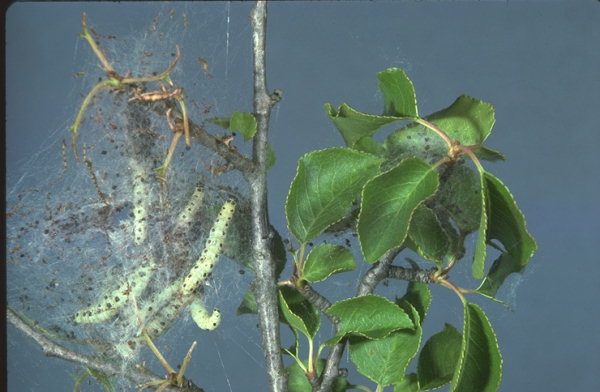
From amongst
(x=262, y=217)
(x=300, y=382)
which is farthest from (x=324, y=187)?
(x=300, y=382)

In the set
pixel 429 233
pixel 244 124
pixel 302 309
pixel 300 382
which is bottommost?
pixel 300 382

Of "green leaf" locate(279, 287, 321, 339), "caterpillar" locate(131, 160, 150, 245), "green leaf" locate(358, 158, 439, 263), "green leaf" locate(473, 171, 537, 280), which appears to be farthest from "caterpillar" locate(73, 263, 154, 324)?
"green leaf" locate(473, 171, 537, 280)

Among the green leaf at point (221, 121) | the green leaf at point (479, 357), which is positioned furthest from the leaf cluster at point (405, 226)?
the green leaf at point (221, 121)

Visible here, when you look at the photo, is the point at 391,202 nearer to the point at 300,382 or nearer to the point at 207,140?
the point at 207,140

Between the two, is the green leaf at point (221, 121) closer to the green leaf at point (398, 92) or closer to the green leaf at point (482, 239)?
the green leaf at point (398, 92)

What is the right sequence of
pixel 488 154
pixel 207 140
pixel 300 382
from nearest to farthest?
pixel 207 140
pixel 488 154
pixel 300 382

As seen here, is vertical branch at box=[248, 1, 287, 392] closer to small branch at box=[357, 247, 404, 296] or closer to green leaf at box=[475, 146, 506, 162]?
small branch at box=[357, 247, 404, 296]
